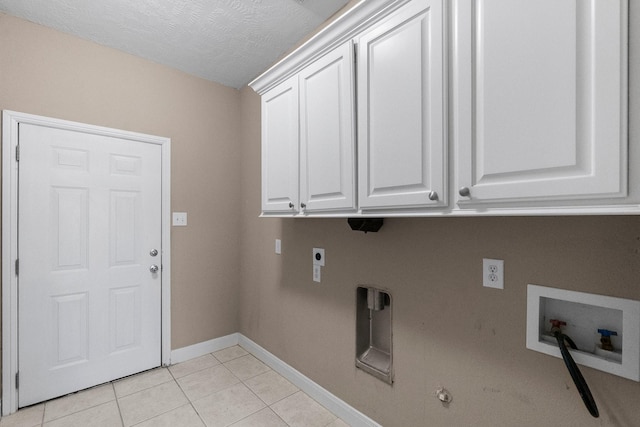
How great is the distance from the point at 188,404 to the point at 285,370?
75cm

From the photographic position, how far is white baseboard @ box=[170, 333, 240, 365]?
2645 mm

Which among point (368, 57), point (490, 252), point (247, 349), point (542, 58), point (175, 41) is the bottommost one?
point (247, 349)

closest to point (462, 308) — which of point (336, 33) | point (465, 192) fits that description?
point (465, 192)

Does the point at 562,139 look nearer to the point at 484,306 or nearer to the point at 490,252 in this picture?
the point at 490,252

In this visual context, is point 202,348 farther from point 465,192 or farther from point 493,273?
point 465,192

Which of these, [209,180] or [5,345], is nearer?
[5,345]

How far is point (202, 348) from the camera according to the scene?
2801 millimetres

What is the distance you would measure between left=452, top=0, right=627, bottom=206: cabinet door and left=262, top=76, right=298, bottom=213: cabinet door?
100 centimetres

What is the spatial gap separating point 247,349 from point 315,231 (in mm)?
1615

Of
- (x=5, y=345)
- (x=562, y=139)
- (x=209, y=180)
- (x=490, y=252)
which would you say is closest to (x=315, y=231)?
(x=490, y=252)

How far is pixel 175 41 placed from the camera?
226cm

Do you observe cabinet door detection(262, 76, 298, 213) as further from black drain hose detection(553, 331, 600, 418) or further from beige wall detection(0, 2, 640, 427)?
black drain hose detection(553, 331, 600, 418)

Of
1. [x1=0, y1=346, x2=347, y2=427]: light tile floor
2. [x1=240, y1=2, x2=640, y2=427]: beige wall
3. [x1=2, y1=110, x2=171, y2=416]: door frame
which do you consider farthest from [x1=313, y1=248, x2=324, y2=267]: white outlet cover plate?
[x1=2, y1=110, x2=171, y2=416]: door frame

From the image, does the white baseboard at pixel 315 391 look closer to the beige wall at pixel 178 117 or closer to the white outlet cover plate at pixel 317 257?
the beige wall at pixel 178 117
